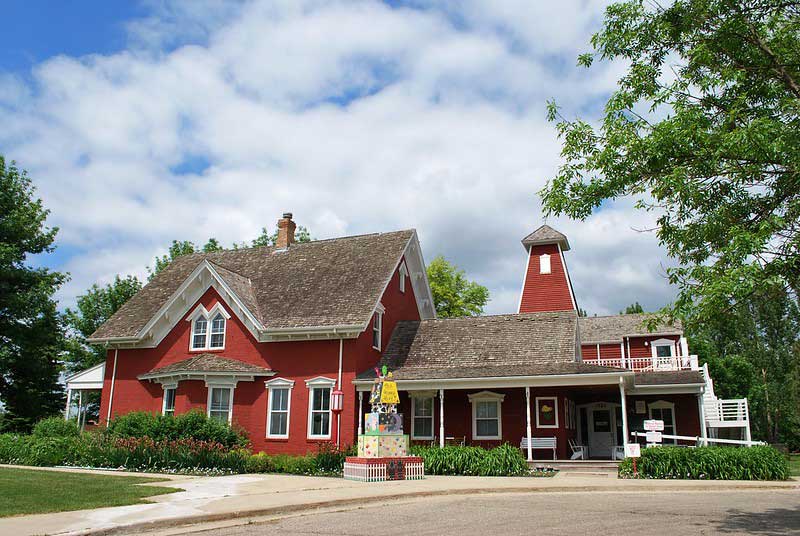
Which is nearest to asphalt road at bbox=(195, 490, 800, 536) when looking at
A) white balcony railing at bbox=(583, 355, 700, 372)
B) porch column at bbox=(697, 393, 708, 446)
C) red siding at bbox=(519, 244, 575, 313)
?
porch column at bbox=(697, 393, 708, 446)

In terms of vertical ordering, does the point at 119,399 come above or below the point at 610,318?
below

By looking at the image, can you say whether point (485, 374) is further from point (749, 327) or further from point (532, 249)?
point (749, 327)

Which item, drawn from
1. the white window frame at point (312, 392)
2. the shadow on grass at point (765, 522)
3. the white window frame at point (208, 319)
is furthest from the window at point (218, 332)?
the shadow on grass at point (765, 522)

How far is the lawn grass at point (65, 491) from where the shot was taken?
11.5 meters

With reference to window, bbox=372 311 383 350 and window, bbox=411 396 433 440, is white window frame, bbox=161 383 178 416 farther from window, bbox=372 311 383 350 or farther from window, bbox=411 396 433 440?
window, bbox=411 396 433 440

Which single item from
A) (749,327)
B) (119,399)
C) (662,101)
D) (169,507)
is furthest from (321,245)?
(749,327)

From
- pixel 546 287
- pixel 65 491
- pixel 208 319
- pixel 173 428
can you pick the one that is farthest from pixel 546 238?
pixel 65 491

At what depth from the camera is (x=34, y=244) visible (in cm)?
3362

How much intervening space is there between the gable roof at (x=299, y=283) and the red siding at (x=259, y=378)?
0.86 metres

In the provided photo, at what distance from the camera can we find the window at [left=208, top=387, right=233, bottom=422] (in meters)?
23.7

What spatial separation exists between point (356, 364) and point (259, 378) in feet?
12.2

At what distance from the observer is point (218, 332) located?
25.6 metres

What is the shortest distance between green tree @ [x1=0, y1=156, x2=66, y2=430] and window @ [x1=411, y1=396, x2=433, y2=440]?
19948mm

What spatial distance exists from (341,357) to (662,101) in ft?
50.2
